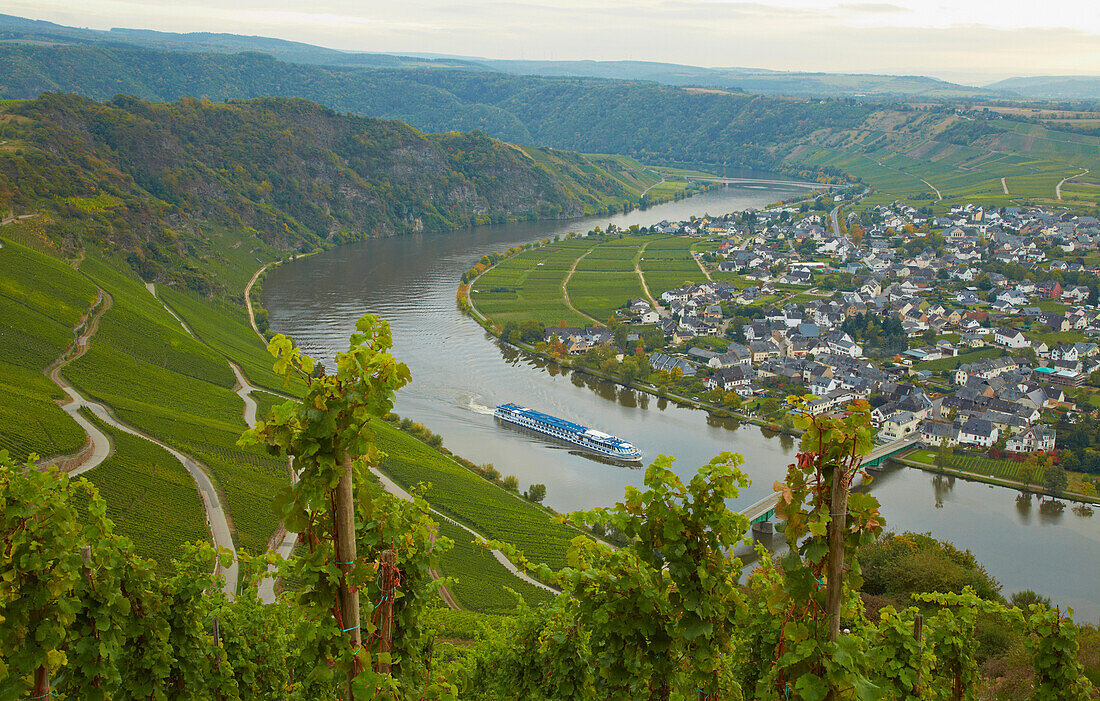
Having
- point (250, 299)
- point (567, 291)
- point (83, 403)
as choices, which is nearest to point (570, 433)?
point (83, 403)

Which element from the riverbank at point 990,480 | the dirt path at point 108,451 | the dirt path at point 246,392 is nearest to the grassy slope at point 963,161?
the riverbank at point 990,480

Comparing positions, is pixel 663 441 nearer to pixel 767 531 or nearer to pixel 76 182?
pixel 767 531

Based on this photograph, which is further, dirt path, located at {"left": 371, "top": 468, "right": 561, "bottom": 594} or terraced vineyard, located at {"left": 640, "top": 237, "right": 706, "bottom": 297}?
terraced vineyard, located at {"left": 640, "top": 237, "right": 706, "bottom": 297}

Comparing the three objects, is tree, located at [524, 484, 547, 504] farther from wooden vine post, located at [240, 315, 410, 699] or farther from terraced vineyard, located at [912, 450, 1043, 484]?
wooden vine post, located at [240, 315, 410, 699]

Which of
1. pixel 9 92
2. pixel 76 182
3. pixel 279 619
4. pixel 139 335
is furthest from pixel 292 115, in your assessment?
pixel 279 619

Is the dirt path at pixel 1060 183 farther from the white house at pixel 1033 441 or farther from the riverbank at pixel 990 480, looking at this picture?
the riverbank at pixel 990 480

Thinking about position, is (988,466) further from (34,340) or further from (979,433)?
(34,340)

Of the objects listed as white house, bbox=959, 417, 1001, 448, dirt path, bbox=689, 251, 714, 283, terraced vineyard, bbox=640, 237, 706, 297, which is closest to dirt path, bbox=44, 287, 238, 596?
white house, bbox=959, 417, 1001, 448
